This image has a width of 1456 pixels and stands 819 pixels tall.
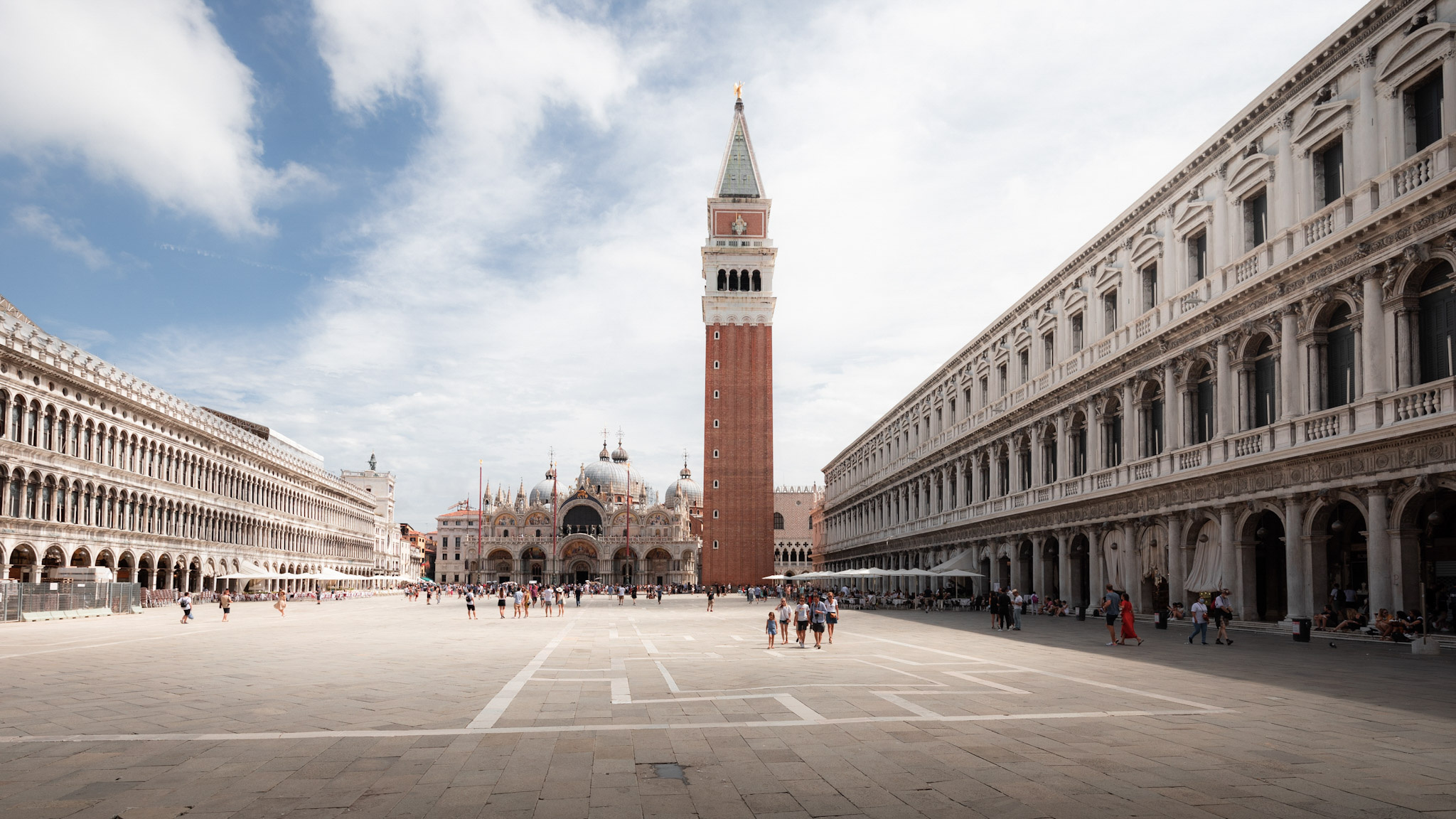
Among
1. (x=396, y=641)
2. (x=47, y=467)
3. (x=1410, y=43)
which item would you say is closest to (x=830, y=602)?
(x=396, y=641)

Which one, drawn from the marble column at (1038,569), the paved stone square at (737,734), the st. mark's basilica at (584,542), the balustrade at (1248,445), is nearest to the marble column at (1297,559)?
the balustrade at (1248,445)

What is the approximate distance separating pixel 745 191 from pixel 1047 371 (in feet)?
182

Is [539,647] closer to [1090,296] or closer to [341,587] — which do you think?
[1090,296]

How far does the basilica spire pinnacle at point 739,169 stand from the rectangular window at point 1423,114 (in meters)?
72.5

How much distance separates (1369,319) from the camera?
2303 cm

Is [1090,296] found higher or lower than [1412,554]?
higher

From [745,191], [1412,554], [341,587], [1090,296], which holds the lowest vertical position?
[341,587]

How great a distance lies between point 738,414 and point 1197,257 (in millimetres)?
58152

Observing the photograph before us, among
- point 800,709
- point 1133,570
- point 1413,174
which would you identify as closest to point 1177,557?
point 1133,570

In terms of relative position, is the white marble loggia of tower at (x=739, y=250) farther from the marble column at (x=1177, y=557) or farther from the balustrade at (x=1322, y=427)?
the balustrade at (x=1322, y=427)

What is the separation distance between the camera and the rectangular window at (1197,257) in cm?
3159

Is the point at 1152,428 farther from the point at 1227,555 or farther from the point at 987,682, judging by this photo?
the point at 987,682

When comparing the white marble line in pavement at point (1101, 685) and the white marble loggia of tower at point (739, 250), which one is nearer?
the white marble line in pavement at point (1101, 685)

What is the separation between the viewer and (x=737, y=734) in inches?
459
